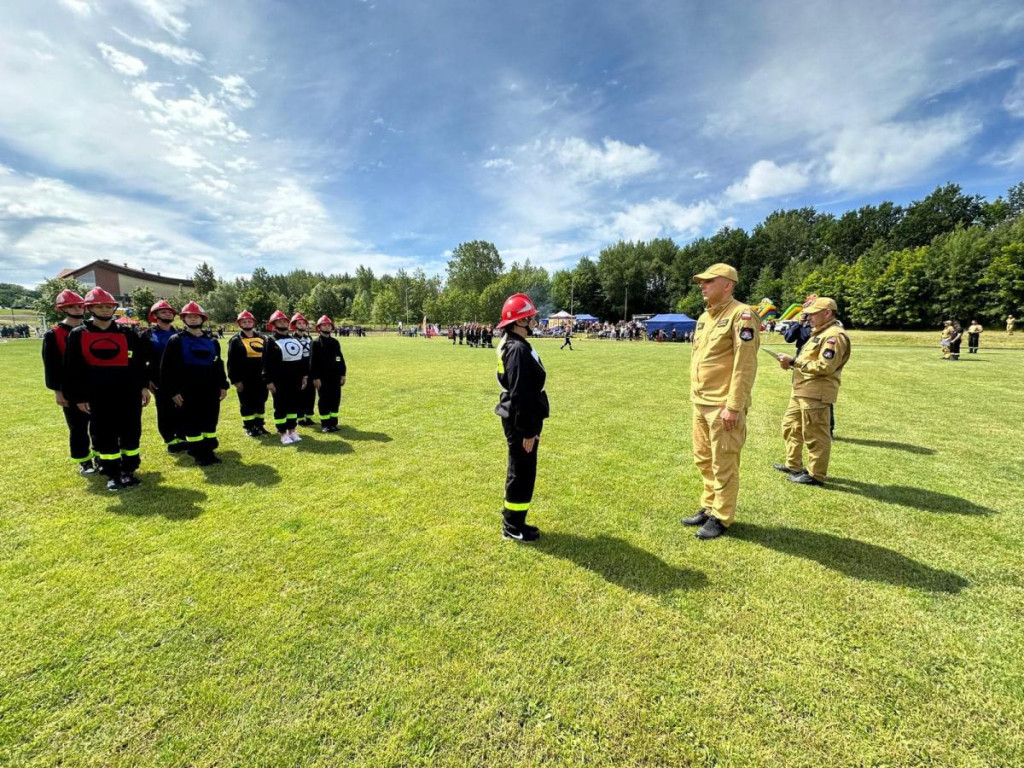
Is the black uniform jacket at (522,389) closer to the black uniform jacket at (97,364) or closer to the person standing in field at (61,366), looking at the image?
the black uniform jacket at (97,364)

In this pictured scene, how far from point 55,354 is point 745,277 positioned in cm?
9352

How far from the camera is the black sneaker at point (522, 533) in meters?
4.28

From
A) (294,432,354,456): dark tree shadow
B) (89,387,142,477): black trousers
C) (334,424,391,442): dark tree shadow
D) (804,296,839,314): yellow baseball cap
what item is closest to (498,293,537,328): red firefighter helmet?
(804,296,839,314): yellow baseball cap

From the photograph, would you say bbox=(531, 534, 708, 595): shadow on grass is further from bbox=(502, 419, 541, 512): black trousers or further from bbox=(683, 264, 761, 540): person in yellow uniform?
bbox=(683, 264, 761, 540): person in yellow uniform

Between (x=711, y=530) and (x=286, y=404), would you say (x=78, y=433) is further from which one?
(x=711, y=530)

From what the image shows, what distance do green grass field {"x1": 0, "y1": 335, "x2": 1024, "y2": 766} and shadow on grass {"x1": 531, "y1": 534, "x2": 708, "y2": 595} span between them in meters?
0.03

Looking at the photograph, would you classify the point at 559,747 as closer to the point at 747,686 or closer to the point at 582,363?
the point at 747,686

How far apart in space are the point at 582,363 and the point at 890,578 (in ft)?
57.4

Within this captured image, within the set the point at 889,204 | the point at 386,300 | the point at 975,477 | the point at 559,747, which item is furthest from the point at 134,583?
the point at 889,204

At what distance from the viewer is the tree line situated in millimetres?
50594

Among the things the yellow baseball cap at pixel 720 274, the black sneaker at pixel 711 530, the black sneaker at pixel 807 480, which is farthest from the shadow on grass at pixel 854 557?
the yellow baseball cap at pixel 720 274

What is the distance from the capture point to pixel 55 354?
5621mm

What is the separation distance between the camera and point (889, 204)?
255ft

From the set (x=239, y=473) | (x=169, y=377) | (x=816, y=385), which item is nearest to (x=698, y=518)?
(x=816, y=385)
